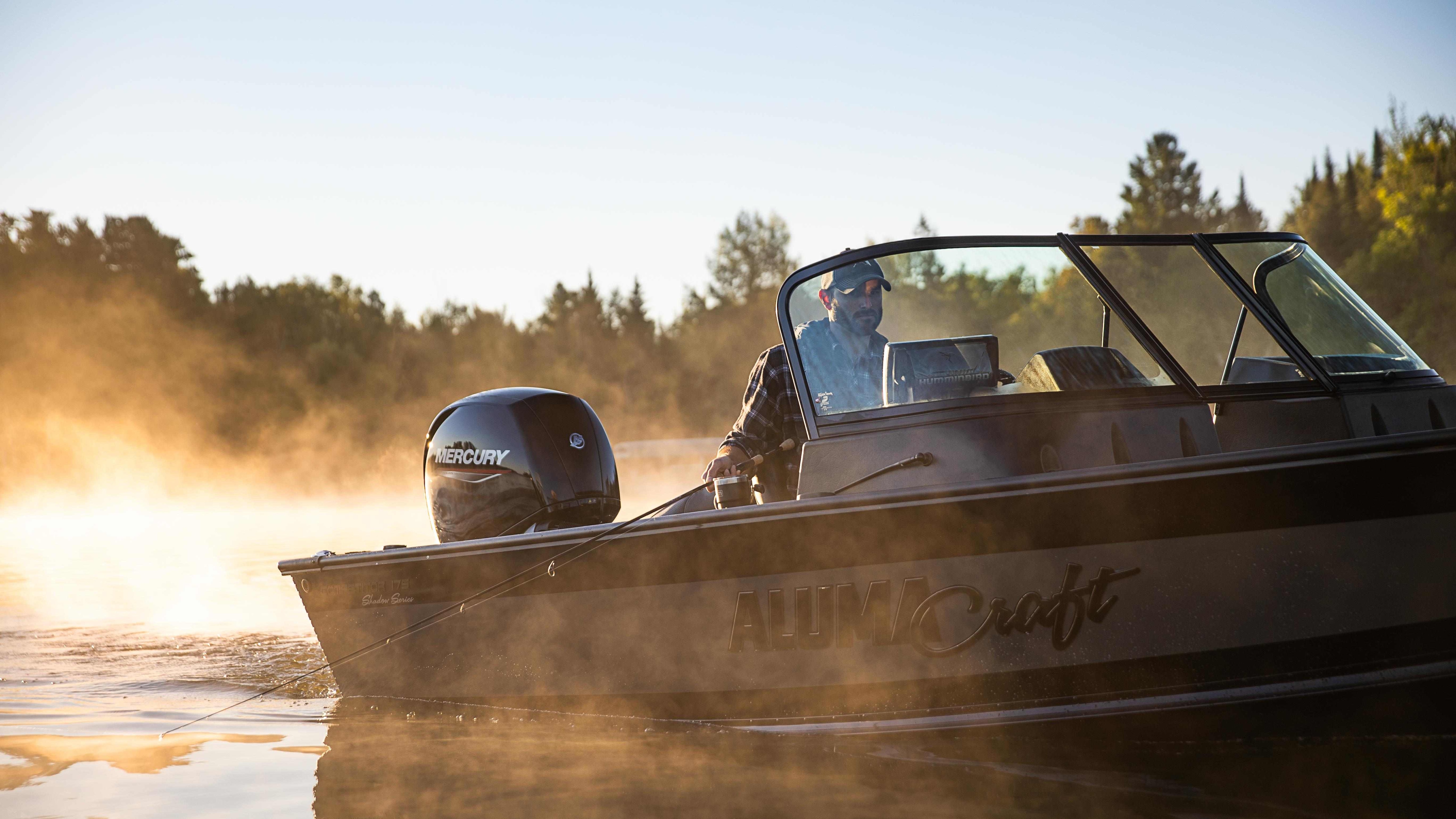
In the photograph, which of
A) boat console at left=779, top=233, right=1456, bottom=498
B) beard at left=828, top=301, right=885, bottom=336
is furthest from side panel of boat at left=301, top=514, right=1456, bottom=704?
beard at left=828, top=301, right=885, bottom=336

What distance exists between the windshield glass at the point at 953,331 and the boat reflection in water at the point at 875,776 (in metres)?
1.19

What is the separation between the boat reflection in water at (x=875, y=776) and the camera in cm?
300

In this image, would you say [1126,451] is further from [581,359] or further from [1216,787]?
[581,359]

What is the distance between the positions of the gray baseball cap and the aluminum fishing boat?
0.03 meters

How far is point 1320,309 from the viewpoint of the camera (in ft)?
12.7

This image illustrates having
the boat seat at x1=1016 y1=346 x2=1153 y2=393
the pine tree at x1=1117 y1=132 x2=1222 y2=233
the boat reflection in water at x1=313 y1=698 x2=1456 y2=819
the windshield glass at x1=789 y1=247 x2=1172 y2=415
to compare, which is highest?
the pine tree at x1=1117 y1=132 x2=1222 y2=233

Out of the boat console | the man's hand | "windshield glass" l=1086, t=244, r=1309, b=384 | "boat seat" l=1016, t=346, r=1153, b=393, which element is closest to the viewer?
the boat console

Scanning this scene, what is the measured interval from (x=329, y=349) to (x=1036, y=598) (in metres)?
38.2

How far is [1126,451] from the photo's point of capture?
3406 mm

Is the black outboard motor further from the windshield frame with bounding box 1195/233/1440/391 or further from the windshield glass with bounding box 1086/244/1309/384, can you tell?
the windshield frame with bounding box 1195/233/1440/391

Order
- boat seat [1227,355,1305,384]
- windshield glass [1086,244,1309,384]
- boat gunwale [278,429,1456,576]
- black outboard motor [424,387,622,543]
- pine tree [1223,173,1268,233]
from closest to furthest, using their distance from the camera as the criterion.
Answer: boat gunwale [278,429,1456,576], boat seat [1227,355,1305,384], windshield glass [1086,244,1309,384], black outboard motor [424,387,622,543], pine tree [1223,173,1268,233]

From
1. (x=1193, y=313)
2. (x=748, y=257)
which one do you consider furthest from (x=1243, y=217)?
(x=1193, y=313)

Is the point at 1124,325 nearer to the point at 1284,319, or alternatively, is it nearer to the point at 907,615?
the point at 1284,319

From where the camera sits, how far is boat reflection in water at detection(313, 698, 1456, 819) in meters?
3.00
